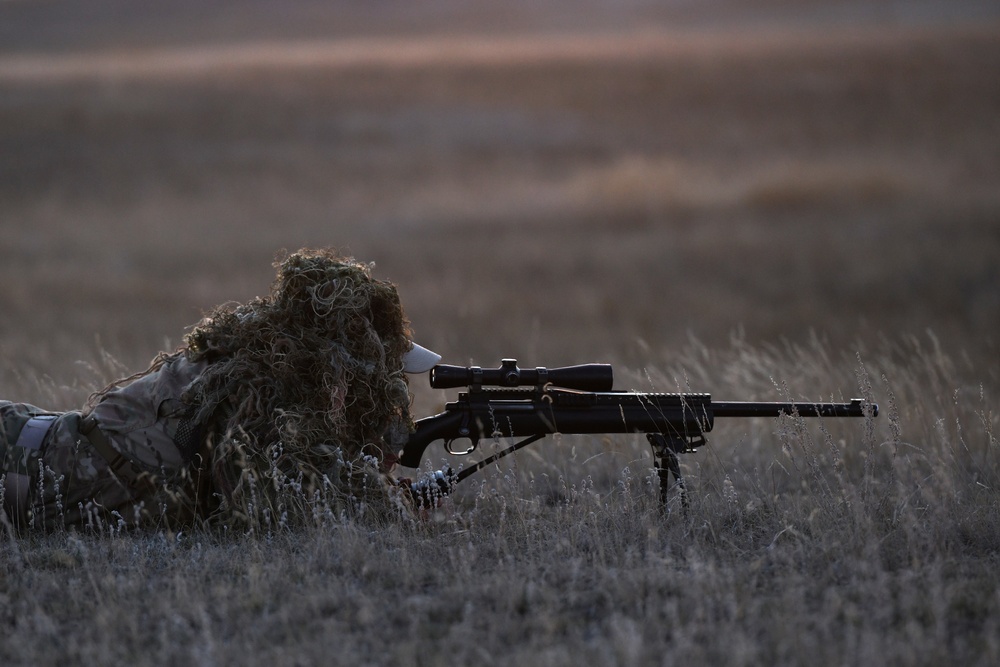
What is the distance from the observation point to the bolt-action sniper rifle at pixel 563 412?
5.27 m

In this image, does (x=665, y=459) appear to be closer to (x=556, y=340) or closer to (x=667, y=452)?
(x=667, y=452)

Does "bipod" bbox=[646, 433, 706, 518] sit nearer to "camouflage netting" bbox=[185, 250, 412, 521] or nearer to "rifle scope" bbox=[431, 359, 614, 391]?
"rifle scope" bbox=[431, 359, 614, 391]

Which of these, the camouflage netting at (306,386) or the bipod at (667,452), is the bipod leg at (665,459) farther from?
the camouflage netting at (306,386)

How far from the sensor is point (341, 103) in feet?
107

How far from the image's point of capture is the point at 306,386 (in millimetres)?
5078

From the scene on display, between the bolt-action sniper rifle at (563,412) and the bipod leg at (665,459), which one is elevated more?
the bolt-action sniper rifle at (563,412)

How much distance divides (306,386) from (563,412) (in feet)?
4.36

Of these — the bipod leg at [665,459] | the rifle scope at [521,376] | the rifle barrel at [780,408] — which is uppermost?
the rifle scope at [521,376]

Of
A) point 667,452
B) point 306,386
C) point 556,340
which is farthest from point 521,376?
point 556,340

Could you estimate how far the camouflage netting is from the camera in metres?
4.96

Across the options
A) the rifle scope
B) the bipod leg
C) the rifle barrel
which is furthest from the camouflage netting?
the rifle barrel

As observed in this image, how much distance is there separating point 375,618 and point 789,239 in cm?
1948

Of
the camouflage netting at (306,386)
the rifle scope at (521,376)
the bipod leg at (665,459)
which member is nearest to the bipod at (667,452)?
the bipod leg at (665,459)

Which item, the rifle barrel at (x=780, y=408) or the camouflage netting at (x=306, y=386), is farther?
the rifle barrel at (x=780, y=408)
